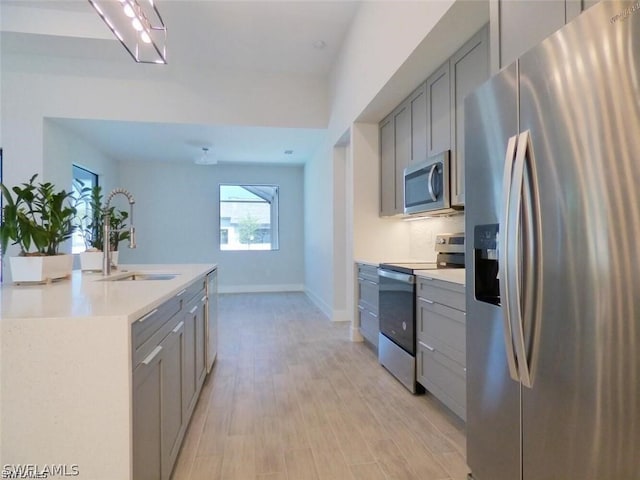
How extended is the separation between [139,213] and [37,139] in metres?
2.82

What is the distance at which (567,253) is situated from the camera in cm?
103

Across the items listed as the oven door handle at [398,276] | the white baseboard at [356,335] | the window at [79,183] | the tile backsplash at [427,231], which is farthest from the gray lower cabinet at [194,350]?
the window at [79,183]

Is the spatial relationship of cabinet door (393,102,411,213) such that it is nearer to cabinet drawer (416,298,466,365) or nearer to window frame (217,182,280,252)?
cabinet drawer (416,298,466,365)

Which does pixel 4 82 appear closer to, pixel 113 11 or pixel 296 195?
pixel 113 11

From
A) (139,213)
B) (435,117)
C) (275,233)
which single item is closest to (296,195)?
(275,233)

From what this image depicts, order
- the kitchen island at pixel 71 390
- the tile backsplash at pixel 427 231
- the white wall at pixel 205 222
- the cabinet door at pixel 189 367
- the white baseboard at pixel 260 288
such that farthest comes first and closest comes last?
1. the white baseboard at pixel 260 288
2. the white wall at pixel 205 222
3. the tile backsplash at pixel 427 231
4. the cabinet door at pixel 189 367
5. the kitchen island at pixel 71 390

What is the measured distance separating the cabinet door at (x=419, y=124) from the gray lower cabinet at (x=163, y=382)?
84.8 inches

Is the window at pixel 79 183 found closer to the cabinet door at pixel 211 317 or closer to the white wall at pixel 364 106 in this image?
the cabinet door at pixel 211 317

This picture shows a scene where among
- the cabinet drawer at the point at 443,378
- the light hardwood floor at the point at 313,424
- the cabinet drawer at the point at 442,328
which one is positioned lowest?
the light hardwood floor at the point at 313,424

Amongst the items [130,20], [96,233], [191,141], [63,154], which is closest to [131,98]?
[191,141]

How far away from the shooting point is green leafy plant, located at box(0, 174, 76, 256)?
170 centimetres

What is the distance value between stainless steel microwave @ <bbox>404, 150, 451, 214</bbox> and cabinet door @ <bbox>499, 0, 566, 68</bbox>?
3.80 feet

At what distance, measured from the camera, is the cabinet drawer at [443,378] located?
6.58 ft

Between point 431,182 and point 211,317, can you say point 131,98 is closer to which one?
point 211,317
